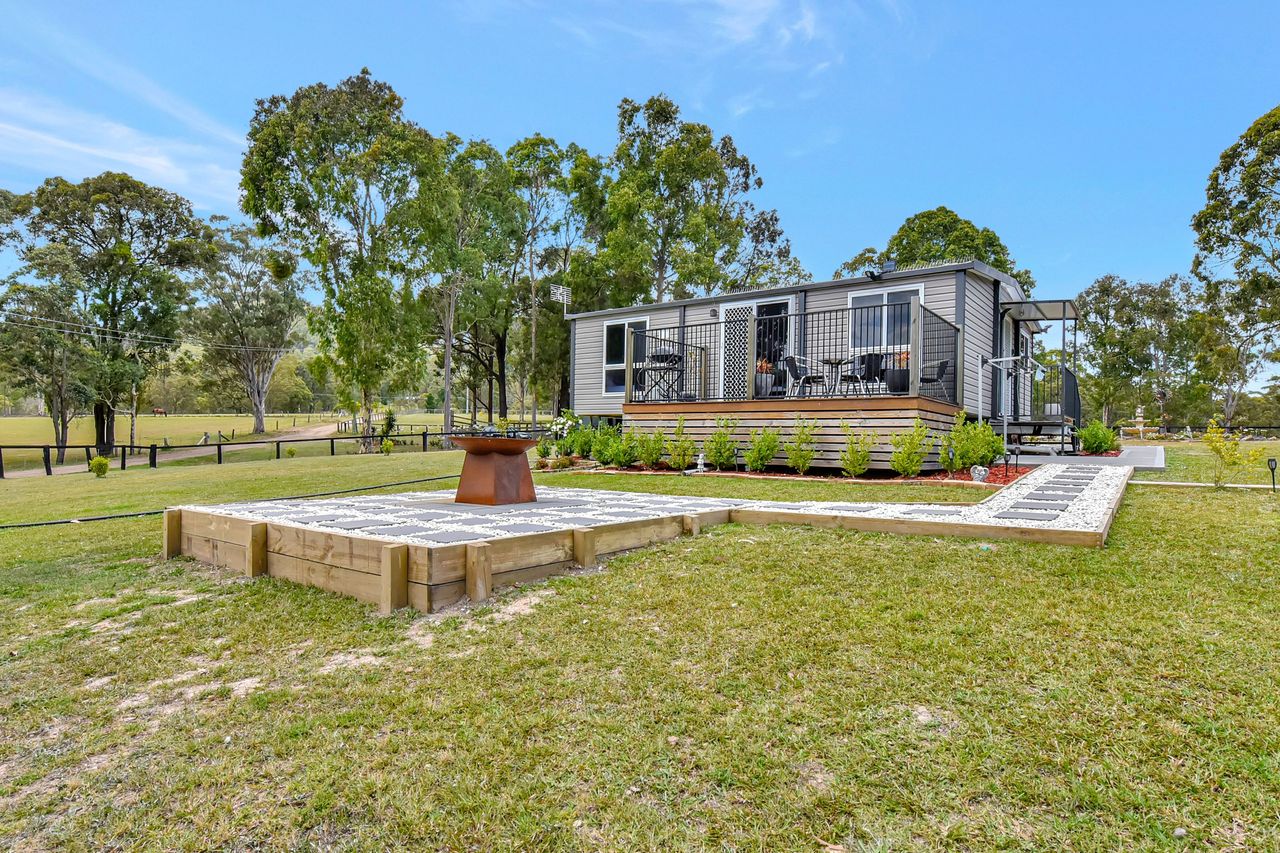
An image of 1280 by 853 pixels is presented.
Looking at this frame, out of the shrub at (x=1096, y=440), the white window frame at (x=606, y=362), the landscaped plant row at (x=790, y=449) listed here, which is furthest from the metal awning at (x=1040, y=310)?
the white window frame at (x=606, y=362)

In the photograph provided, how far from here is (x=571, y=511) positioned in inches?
190

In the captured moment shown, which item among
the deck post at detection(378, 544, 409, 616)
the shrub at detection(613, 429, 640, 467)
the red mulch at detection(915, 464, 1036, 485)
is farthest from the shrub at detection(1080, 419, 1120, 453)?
the deck post at detection(378, 544, 409, 616)

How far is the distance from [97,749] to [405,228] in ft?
66.6

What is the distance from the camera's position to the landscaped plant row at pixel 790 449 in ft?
25.6

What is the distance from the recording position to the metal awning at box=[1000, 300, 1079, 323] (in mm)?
11575

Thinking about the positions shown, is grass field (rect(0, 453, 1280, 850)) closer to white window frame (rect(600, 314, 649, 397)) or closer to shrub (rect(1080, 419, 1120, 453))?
shrub (rect(1080, 419, 1120, 453))

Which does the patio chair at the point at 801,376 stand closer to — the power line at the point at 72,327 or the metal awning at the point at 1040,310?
the metal awning at the point at 1040,310

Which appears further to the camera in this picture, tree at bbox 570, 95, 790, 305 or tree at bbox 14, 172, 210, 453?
tree at bbox 14, 172, 210, 453

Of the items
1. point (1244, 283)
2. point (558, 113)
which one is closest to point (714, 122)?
point (558, 113)

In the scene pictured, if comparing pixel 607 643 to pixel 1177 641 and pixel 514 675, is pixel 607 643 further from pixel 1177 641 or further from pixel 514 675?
pixel 1177 641

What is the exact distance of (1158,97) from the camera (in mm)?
19406

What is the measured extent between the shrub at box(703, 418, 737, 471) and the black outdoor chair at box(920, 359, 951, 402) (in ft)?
9.44

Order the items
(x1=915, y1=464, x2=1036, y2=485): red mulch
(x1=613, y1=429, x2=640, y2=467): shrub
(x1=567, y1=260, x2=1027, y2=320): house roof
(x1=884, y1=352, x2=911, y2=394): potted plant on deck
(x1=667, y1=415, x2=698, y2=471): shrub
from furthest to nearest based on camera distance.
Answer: (x1=567, y1=260, x2=1027, y2=320): house roof → (x1=613, y1=429, x2=640, y2=467): shrub → (x1=667, y1=415, x2=698, y2=471): shrub → (x1=884, y1=352, x2=911, y2=394): potted plant on deck → (x1=915, y1=464, x2=1036, y2=485): red mulch

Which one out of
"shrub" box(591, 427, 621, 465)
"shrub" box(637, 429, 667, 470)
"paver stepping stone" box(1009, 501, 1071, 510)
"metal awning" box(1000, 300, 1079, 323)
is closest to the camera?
"paver stepping stone" box(1009, 501, 1071, 510)
